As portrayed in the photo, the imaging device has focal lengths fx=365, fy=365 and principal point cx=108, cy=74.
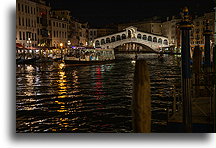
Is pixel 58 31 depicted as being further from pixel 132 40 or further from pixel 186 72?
pixel 186 72

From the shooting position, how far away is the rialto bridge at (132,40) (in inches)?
1639

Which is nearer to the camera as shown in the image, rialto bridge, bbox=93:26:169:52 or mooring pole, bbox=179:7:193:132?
mooring pole, bbox=179:7:193:132

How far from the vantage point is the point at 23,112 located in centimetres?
661

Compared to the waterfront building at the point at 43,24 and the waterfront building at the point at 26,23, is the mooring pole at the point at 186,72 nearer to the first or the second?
the waterfront building at the point at 26,23

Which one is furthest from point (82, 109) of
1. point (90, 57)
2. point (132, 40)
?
point (132, 40)

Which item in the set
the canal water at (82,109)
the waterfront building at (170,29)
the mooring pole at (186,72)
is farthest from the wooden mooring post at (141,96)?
the waterfront building at (170,29)

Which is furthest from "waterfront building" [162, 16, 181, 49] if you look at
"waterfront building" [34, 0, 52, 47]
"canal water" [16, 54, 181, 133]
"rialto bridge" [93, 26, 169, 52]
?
"canal water" [16, 54, 181, 133]

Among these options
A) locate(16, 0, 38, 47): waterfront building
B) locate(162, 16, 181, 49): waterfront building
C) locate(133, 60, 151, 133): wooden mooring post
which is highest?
locate(162, 16, 181, 49): waterfront building

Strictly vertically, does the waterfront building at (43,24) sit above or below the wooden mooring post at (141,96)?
above

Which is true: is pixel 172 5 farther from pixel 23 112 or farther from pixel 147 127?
pixel 23 112

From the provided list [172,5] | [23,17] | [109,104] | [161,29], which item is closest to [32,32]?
[23,17]

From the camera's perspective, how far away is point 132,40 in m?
40.7

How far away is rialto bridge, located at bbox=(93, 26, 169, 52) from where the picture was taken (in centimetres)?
4162

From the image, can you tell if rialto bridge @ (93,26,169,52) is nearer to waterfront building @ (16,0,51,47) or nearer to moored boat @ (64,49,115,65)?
waterfront building @ (16,0,51,47)
